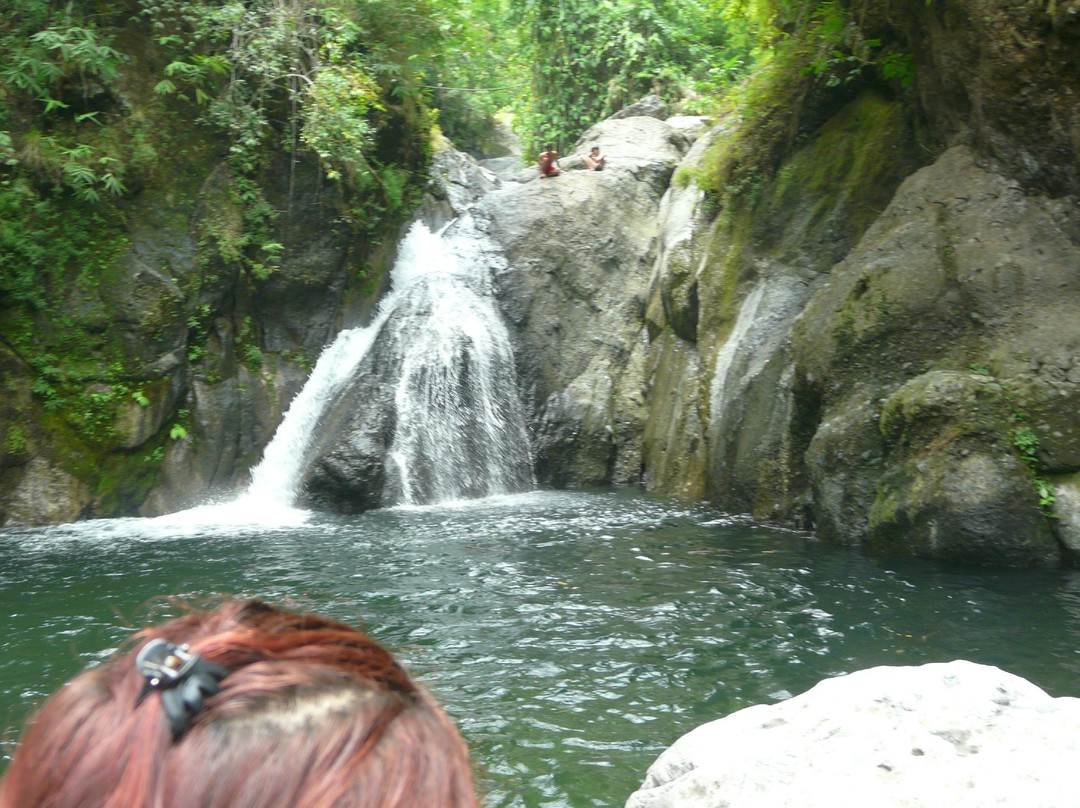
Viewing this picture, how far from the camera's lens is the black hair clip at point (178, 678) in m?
0.84

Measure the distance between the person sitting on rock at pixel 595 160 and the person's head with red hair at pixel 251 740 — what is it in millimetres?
16320

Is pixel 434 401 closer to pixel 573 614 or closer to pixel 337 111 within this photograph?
pixel 337 111

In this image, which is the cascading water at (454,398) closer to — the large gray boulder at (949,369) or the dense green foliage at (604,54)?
the large gray boulder at (949,369)

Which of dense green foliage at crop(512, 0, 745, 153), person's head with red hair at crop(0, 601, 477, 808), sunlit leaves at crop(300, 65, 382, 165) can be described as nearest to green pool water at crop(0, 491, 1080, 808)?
person's head with red hair at crop(0, 601, 477, 808)

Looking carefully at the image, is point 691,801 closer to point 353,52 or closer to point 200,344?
point 200,344

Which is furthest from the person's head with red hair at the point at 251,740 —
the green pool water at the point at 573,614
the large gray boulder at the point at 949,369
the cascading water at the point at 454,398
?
the cascading water at the point at 454,398

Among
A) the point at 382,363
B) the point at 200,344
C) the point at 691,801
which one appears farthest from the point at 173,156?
the point at 691,801

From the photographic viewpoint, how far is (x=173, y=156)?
11.8 m

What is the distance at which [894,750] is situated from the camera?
265cm

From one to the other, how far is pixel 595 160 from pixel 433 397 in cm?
645

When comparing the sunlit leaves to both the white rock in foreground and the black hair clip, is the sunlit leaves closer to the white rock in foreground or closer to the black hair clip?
the white rock in foreground

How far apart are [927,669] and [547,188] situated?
45.5 ft

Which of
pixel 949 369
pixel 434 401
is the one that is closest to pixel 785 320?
pixel 949 369

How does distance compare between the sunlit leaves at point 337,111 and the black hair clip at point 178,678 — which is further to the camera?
the sunlit leaves at point 337,111
